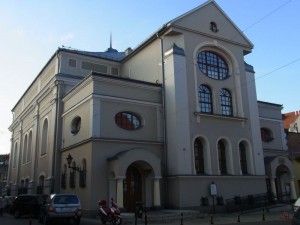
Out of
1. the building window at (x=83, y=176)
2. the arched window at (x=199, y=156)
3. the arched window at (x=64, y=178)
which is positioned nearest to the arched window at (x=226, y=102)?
the arched window at (x=199, y=156)

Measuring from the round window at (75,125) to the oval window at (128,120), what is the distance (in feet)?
11.6

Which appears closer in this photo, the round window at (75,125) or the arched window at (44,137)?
the round window at (75,125)

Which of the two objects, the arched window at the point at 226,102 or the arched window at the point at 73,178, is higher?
the arched window at the point at 226,102

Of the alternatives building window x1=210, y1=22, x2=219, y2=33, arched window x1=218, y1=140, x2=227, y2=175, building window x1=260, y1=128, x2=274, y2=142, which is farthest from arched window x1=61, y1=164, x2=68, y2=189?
building window x1=260, y1=128, x2=274, y2=142

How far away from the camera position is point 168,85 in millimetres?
26172

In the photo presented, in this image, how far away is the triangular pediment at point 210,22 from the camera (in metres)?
27.5

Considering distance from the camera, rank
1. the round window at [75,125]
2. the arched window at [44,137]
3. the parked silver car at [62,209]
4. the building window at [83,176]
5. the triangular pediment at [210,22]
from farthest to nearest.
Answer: the arched window at [44,137] → the triangular pediment at [210,22] → the round window at [75,125] → the building window at [83,176] → the parked silver car at [62,209]

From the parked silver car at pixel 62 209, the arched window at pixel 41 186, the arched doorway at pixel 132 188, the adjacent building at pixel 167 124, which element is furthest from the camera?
the arched window at pixel 41 186

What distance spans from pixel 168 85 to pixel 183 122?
3.06 meters

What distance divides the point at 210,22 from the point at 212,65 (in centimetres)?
354

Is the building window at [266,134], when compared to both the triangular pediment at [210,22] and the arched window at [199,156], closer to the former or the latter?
the triangular pediment at [210,22]

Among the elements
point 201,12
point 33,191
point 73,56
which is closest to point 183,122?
point 201,12

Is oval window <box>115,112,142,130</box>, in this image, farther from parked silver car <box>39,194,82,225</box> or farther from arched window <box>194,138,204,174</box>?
parked silver car <box>39,194,82,225</box>

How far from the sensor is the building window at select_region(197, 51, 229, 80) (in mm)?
28188
